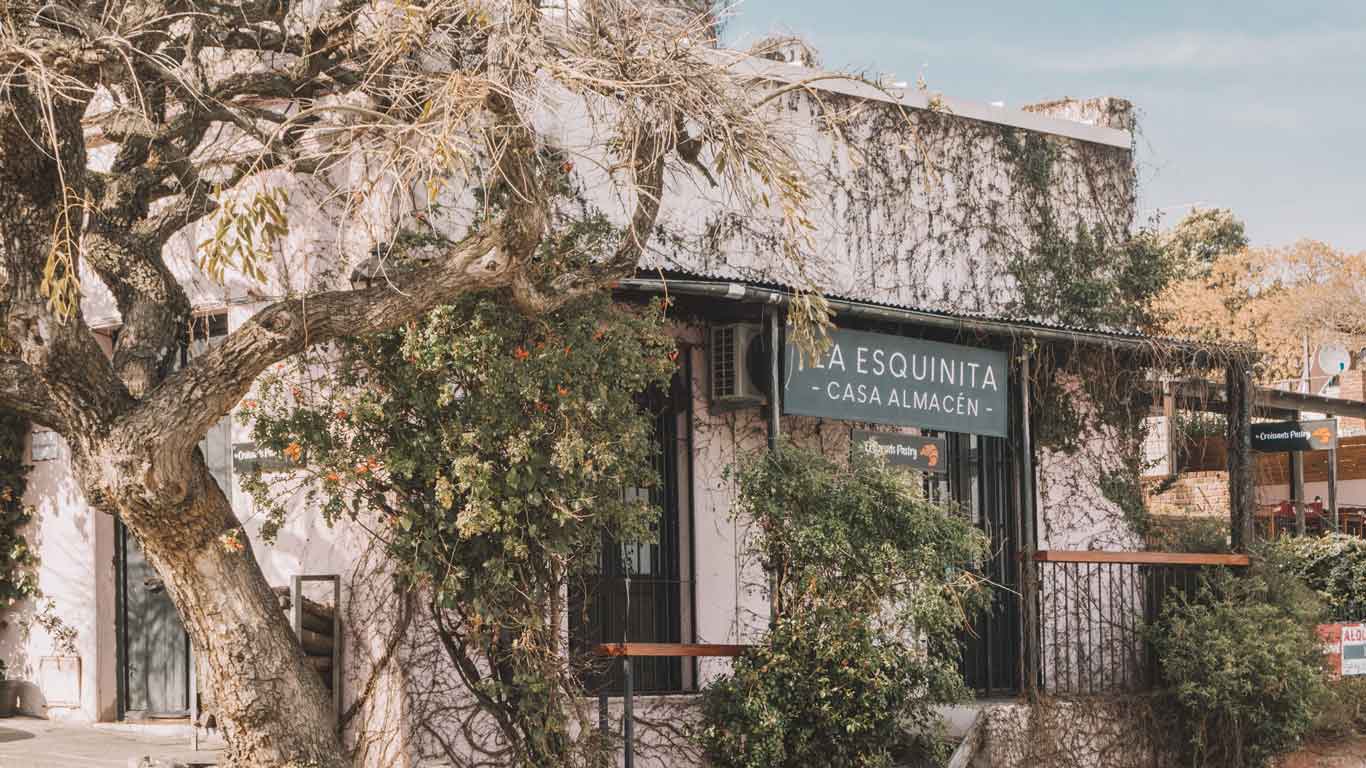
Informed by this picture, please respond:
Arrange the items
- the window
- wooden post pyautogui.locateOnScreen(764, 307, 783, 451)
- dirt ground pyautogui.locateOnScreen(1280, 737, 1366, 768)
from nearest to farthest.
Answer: wooden post pyautogui.locateOnScreen(764, 307, 783, 451) → the window → dirt ground pyautogui.locateOnScreen(1280, 737, 1366, 768)

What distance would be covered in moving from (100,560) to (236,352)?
4.01 meters

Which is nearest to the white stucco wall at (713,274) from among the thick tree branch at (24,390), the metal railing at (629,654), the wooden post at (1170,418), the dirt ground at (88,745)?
the dirt ground at (88,745)

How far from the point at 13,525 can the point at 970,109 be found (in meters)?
7.87

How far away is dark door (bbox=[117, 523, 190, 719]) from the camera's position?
1002 centimetres

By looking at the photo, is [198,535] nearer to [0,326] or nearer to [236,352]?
[236,352]

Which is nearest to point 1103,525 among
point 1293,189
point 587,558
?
point 587,558

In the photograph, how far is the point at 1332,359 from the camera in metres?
18.7

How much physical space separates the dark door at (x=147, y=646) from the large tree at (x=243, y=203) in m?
2.81

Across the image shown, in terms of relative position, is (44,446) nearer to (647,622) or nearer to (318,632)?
(318,632)

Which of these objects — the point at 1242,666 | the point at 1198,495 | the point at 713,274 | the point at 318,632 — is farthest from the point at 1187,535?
the point at 1198,495

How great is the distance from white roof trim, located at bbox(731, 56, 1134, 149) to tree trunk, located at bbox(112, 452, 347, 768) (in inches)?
204

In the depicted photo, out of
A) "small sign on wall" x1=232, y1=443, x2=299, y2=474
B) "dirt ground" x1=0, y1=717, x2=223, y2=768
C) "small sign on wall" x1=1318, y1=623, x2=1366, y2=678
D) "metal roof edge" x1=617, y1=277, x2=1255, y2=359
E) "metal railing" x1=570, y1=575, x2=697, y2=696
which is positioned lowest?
"dirt ground" x1=0, y1=717, x2=223, y2=768

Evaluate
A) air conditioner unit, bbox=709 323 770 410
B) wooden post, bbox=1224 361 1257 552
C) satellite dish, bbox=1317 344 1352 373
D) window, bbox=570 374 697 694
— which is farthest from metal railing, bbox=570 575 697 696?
satellite dish, bbox=1317 344 1352 373

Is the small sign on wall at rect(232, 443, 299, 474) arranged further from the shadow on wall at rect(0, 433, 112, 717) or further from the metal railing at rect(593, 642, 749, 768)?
the metal railing at rect(593, 642, 749, 768)
